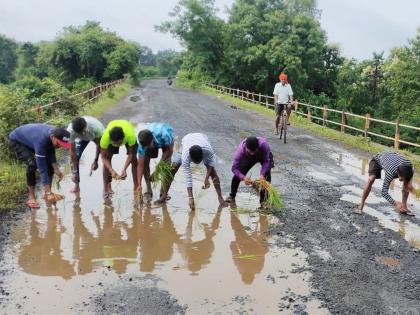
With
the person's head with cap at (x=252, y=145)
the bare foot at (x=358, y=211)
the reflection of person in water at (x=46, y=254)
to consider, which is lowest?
the reflection of person in water at (x=46, y=254)

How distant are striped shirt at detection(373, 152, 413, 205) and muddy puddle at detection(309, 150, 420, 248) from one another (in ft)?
1.17

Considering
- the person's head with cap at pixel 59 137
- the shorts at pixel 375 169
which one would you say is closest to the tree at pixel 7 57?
the person's head with cap at pixel 59 137

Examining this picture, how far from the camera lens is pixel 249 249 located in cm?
545

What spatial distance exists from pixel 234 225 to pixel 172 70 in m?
109

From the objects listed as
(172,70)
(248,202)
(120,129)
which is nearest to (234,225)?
(248,202)

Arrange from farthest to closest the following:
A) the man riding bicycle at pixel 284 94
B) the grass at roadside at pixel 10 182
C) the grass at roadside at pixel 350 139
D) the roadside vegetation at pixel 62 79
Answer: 1. the man riding bicycle at pixel 284 94
2. the grass at roadside at pixel 350 139
3. the roadside vegetation at pixel 62 79
4. the grass at roadside at pixel 10 182

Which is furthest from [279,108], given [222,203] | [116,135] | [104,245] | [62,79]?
[62,79]

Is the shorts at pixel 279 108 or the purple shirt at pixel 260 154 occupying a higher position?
the shorts at pixel 279 108

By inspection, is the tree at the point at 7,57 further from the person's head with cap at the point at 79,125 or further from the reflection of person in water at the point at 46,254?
the reflection of person in water at the point at 46,254

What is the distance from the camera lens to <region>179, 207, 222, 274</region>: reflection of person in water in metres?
5.05

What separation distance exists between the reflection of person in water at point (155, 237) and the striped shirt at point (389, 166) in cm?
273

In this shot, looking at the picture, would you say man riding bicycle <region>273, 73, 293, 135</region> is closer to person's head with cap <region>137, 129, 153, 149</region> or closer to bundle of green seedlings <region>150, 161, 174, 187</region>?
bundle of green seedlings <region>150, 161, 174, 187</region>

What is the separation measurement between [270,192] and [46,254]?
2907mm

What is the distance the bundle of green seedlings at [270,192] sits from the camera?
652cm
